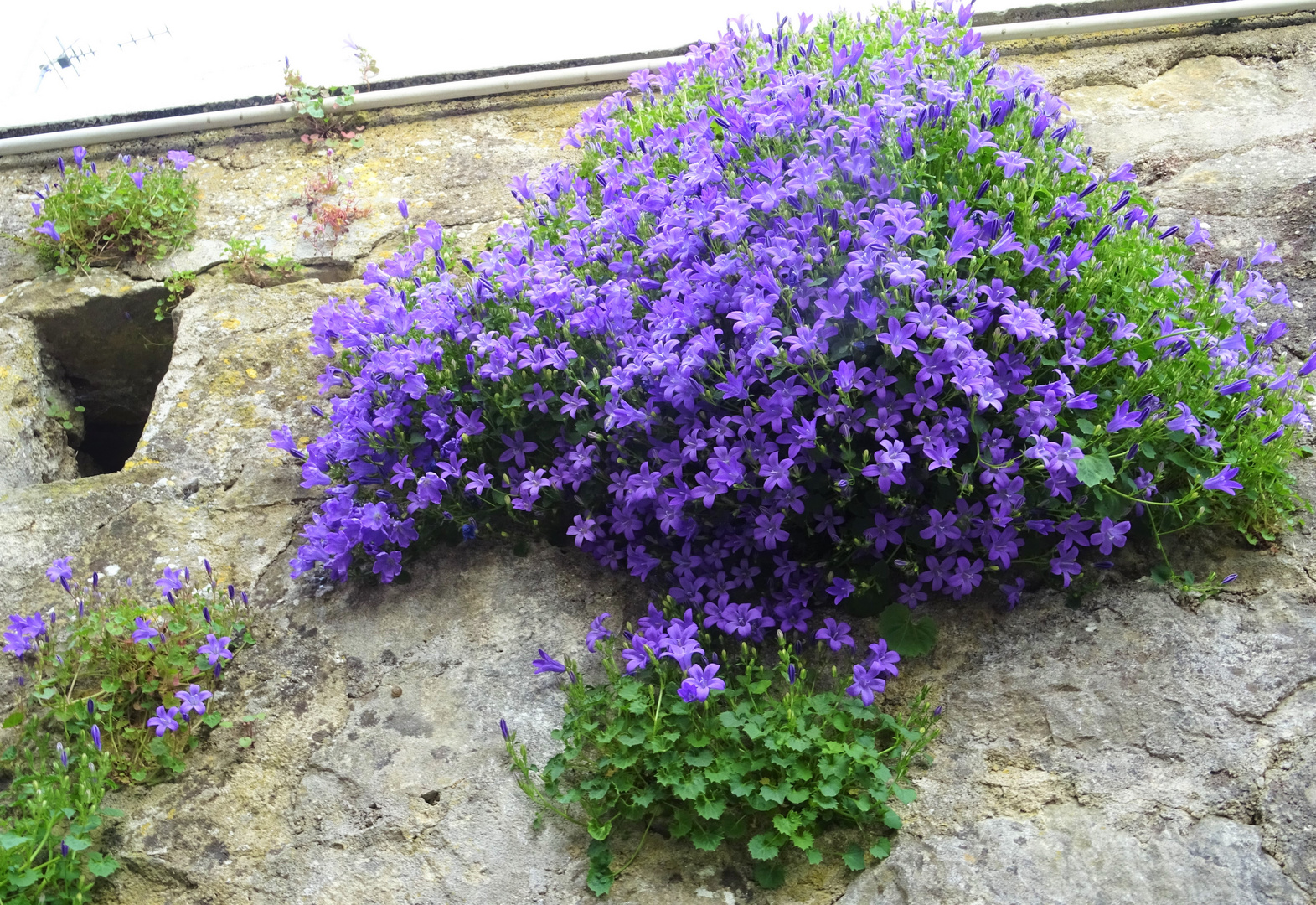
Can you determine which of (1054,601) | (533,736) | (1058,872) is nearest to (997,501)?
(1054,601)

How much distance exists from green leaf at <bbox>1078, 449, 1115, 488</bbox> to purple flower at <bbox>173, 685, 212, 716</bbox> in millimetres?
2261

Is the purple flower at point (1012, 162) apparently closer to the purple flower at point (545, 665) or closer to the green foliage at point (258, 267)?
the purple flower at point (545, 665)

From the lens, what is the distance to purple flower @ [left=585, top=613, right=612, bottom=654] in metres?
2.67

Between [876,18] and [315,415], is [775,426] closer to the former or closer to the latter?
[315,415]

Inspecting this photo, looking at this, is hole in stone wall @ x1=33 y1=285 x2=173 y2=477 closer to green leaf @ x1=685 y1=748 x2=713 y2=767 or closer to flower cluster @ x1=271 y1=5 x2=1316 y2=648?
flower cluster @ x1=271 y1=5 x2=1316 y2=648

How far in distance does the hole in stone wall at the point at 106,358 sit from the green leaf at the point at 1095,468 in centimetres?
364

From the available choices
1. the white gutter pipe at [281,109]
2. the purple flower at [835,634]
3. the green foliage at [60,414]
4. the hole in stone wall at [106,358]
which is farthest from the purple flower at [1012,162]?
the green foliage at [60,414]

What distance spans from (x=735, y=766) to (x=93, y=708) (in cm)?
173

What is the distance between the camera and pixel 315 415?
3668 millimetres

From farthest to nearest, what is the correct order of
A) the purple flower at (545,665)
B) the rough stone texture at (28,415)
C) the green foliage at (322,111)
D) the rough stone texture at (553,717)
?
the green foliage at (322,111) < the rough stone texture at (28,415) < the purple flower at (545,665) < the rough stone texture at (553,717)

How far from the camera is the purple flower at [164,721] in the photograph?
264cm

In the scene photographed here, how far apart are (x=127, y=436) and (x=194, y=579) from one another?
6.72 ft

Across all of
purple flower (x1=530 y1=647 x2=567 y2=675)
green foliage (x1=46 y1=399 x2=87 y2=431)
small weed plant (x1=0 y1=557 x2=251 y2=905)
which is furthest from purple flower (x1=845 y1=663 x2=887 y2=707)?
green foliage (x1=46 y1=399 x2=87 y2=431)

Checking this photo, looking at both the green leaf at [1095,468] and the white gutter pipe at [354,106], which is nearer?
the green leaf at [1095,468]
